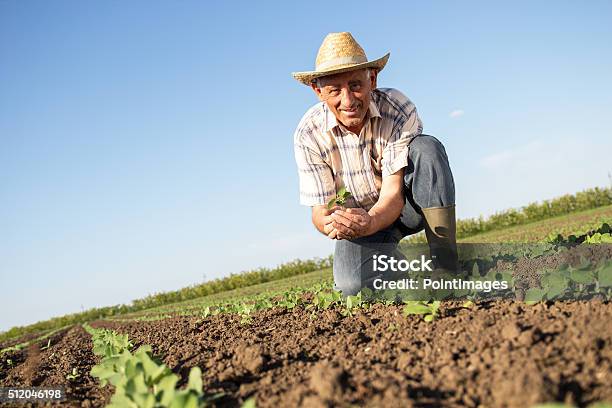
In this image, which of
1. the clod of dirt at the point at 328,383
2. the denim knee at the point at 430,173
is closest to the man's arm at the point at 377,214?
the denim knee at the point at 430,173

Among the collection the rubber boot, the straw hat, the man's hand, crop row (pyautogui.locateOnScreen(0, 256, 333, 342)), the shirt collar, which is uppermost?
the straw hat

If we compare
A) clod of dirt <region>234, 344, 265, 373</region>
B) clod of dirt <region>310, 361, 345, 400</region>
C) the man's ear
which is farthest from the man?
clod of dirt <region>310, 361, 345, 400</region>

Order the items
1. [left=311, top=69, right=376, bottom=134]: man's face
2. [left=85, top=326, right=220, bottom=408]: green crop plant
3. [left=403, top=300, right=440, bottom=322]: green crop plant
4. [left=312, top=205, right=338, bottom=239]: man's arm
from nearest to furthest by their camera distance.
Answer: [left=85, top=326, right=220, bottom=408]: green crop plant
[left=403, top=300, right=440, bottom=322]: green crop plant
[left=312, top=205, right=338, bottom=239]: man's arm
[left=311, top=69, right=376, bottom=134]: man's face

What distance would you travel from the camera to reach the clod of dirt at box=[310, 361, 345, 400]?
1.69 metres

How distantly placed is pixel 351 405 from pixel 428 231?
2.65 m

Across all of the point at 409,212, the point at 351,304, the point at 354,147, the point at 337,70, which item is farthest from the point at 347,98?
the point at 351,304

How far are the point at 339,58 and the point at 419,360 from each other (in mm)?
2336

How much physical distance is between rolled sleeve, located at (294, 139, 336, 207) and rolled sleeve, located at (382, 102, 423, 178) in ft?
1.53

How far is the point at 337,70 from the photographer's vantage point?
12.3 ft

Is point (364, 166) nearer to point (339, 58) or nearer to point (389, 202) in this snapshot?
point (389, 202)

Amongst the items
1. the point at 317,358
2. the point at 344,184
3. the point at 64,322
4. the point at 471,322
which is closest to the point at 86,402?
the point at 317,358

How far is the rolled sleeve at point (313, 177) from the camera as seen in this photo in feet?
14.2

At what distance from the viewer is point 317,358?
8.19 ft

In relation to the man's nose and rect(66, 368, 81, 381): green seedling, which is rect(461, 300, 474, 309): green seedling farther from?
rect(66, 368, 81, 381): green seedling
